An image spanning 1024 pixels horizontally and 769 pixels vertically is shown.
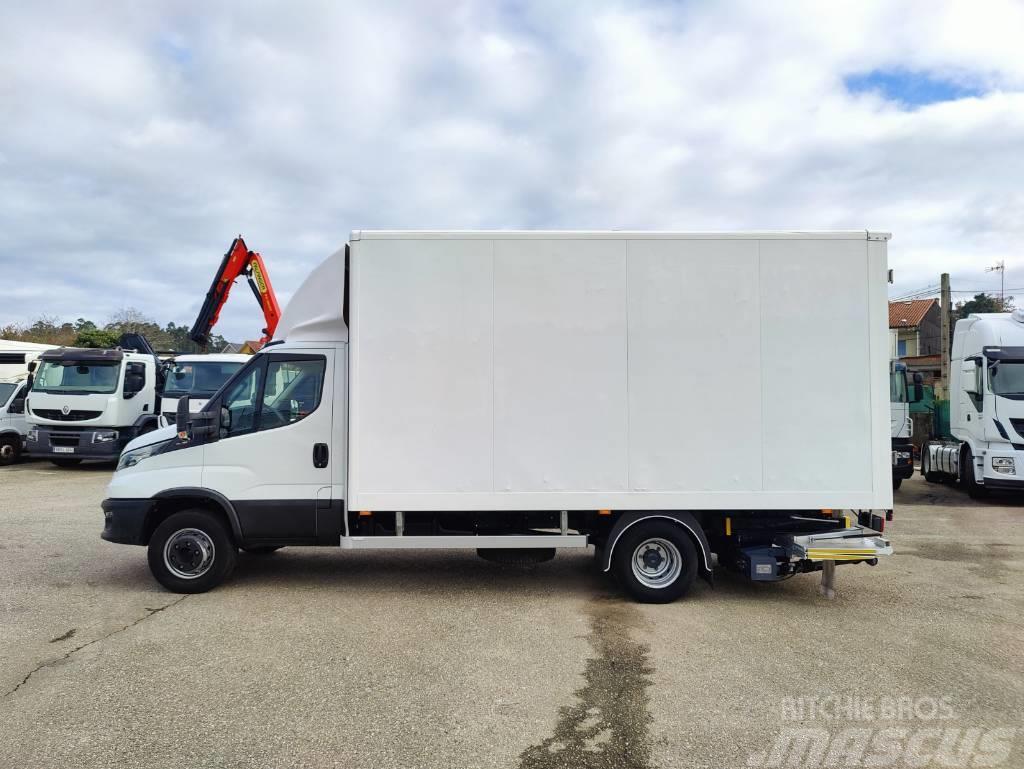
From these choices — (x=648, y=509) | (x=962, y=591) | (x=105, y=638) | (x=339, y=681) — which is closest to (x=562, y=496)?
(x=648, y=509)

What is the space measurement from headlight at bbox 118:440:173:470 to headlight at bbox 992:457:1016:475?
14.1 m

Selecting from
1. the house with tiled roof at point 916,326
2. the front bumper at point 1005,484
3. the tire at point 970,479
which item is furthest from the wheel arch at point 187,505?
the house with tiled roof at point 916,326

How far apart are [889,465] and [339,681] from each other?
4.79 m

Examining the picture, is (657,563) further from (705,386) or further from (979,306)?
(979,306)

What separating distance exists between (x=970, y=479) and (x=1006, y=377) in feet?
7.53

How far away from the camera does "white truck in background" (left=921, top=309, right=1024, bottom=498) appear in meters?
13.0

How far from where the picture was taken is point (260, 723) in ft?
13.1

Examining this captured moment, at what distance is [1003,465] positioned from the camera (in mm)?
13086

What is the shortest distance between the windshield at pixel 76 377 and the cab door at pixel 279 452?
11.4 meters

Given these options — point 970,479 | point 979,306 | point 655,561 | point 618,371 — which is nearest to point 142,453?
point 618,371

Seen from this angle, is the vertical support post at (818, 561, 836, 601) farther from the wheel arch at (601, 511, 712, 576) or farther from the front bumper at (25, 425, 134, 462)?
the front bumper at (25, 425, 134, 462)

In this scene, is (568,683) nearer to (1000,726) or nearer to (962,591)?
(1000,726)

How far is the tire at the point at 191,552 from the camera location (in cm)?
639

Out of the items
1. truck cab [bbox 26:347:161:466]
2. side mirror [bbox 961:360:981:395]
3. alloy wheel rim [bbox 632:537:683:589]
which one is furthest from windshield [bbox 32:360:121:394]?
side mirror [bbox 961:360:981:395]
